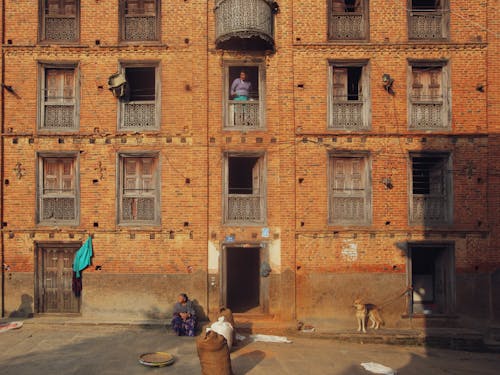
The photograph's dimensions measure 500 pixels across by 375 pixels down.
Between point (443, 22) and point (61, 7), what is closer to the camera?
point (443, 22)

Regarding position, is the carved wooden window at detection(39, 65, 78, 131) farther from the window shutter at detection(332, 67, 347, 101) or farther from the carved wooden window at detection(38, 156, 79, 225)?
the window shutter at detection(332, 67, 347, 101)

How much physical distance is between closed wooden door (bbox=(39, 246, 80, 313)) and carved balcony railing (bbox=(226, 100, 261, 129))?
6.79m

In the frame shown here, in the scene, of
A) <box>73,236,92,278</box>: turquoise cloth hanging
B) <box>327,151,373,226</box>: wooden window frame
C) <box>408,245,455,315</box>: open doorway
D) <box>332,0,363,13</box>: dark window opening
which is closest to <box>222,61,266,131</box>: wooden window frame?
<box>327,151,373,226</box>: wooden window frame

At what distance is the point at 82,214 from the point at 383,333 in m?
10.2

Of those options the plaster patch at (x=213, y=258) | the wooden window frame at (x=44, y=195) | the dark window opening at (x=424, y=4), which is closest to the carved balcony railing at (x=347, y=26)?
the dark window opening at (x=424, y=4)

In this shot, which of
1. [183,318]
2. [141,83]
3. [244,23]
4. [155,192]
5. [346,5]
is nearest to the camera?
[183,318]

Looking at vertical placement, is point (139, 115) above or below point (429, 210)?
above

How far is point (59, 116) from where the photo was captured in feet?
45.4

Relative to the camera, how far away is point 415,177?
14.6 metres

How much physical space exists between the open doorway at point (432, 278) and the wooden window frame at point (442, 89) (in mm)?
3970

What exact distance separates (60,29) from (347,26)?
9.64 metres

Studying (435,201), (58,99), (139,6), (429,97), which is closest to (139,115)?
(58,99)

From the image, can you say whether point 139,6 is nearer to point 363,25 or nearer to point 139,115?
point 139,115

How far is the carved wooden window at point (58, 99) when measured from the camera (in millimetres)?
13812
